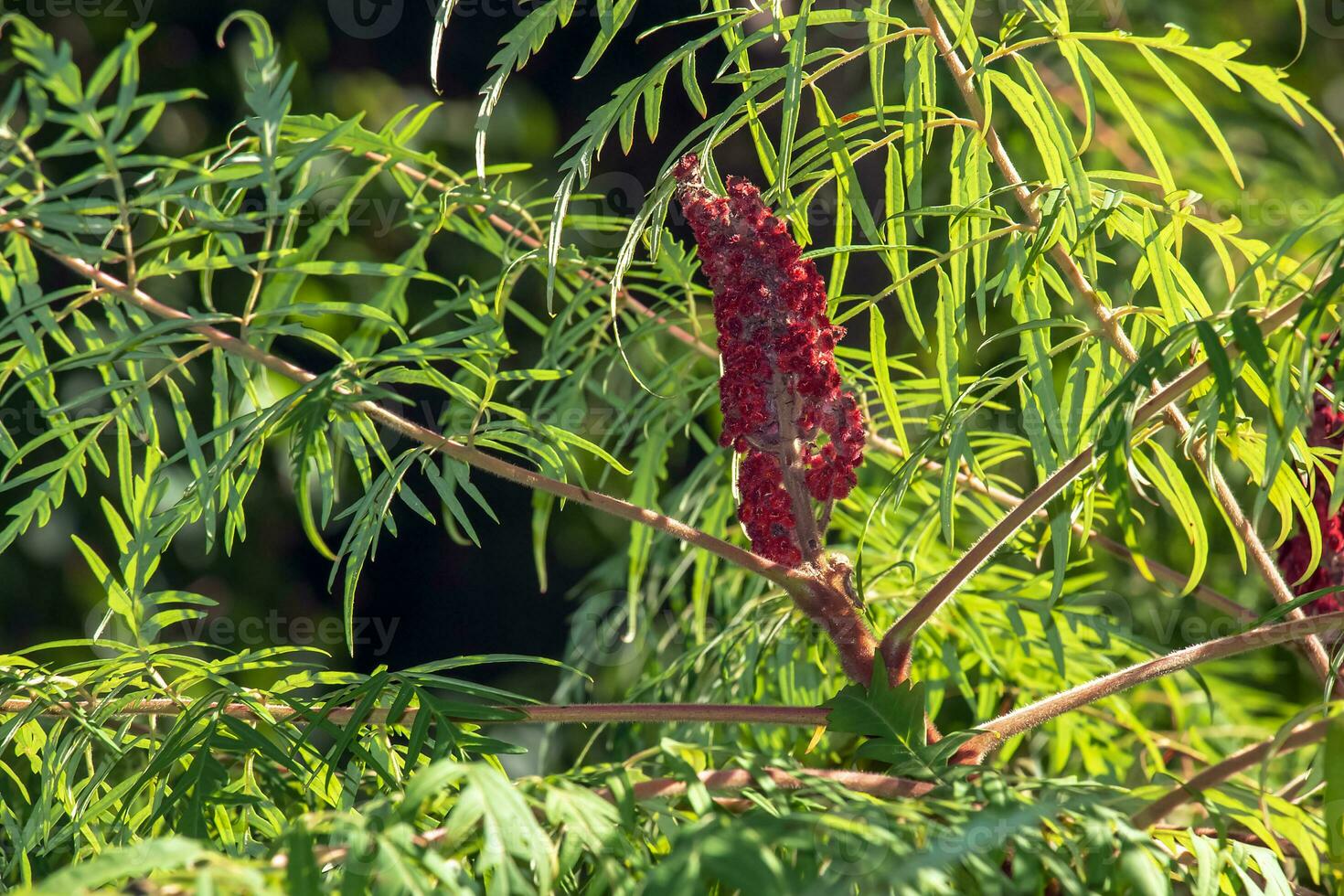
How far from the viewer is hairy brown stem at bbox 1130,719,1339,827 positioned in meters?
0.38

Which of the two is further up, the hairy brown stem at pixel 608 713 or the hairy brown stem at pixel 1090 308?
the hairy brown stem at pixel 1090 308

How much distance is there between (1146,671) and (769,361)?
0.60 feet

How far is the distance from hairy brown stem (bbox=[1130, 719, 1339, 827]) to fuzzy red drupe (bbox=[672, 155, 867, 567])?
0.53ft

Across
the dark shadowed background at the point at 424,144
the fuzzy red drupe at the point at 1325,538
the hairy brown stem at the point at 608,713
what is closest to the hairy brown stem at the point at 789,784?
the hairy brown stem at the point at 608,713

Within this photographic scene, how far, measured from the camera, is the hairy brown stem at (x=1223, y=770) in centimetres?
38

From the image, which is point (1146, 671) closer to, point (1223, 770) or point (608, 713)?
point (1223, 770)

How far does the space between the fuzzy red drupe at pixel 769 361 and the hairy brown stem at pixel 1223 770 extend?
16 centimetres

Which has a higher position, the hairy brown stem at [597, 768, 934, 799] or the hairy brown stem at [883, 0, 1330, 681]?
the hairy brown stem at [883, 0, 1330, 681]

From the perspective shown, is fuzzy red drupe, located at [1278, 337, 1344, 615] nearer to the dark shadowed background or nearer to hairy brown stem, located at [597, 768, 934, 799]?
hairy brown stem, located at [597, 768, 934, 799]

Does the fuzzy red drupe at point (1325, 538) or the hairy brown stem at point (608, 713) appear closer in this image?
the hairy brown stem at point (608, 713)

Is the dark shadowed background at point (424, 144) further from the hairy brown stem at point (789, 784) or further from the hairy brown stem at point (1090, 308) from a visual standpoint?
the hairy brown stem at point (789, 784)

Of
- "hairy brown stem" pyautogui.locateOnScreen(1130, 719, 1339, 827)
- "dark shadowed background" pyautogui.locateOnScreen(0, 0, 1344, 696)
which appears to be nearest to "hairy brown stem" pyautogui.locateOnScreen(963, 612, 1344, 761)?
"hairy brown stem" pyautogui.locateOnScreen(1130, 719, 1339, 827)

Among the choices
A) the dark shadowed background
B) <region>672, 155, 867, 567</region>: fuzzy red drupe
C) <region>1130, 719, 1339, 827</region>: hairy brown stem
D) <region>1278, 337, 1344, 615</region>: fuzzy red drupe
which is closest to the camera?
<region>1130, 719, 1339, 827</region>: hairy brown stem

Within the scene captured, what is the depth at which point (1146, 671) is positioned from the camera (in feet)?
1.53
